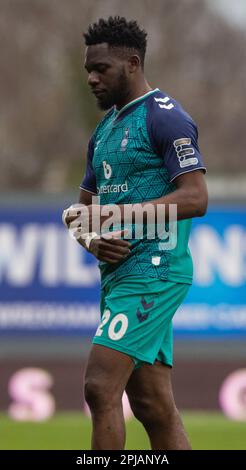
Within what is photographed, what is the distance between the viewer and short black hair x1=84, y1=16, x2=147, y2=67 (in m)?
6.32

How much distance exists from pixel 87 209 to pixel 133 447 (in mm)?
3151

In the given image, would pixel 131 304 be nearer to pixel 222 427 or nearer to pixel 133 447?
pixel 133 447

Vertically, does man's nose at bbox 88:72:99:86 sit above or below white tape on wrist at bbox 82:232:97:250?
above

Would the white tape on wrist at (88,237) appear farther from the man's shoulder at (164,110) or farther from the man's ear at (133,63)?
the man's ear at (133,63)

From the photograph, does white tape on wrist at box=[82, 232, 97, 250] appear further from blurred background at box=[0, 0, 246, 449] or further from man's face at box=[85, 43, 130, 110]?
blurred background at box=[0, 0, 246, 449]

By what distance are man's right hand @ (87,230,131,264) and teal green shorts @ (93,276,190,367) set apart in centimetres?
13

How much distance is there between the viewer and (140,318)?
6.16 metres

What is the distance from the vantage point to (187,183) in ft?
20.0

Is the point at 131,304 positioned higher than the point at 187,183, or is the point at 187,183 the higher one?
the point at 187,183

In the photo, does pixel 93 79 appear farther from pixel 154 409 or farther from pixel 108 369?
pixel 154 409

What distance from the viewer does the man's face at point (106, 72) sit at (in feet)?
20.6

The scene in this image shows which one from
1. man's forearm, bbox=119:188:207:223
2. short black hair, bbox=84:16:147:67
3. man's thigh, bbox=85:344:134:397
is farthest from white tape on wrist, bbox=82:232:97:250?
short black hair, bbox=84:16:147:67

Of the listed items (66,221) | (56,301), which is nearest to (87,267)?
(56,301)

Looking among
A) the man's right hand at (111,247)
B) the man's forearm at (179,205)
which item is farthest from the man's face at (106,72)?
the man's right hand at (111,247)
